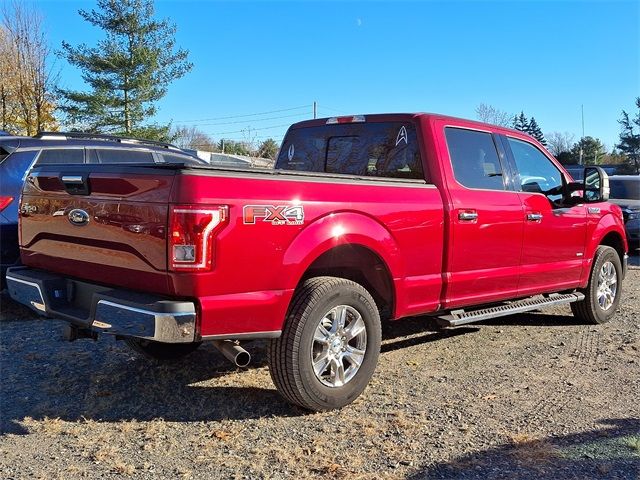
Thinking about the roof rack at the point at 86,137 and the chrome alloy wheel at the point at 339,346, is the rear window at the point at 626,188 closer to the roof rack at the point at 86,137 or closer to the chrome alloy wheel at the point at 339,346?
the roof rack at the point at 86,137

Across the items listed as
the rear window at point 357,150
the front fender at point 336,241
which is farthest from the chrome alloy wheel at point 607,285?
the front fender at point 336,241

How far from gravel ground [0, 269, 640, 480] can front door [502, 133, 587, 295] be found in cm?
67

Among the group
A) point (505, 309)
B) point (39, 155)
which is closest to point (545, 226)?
point (505, 309)

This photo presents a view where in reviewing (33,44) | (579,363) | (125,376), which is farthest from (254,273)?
(33,44)

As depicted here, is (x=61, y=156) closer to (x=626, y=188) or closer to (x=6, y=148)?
(x=6, y=148)

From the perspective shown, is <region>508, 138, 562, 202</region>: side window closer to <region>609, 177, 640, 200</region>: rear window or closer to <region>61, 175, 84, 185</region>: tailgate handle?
<region>61, 175, 84, 185</region>: tailgate handle

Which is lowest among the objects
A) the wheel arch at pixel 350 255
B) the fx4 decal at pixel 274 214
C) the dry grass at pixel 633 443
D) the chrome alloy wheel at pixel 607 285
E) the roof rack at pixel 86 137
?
the dry grass at pixel 633 443

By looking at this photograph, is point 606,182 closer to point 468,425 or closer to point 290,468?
point 468,425

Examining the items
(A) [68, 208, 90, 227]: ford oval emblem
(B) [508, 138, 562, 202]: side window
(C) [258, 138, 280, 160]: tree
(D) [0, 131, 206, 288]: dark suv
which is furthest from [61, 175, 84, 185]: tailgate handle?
(C) [258, 138, 280, 160]: tree

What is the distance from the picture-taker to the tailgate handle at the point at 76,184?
3.74 meters

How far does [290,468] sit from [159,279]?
123 cm

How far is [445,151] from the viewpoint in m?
4.87

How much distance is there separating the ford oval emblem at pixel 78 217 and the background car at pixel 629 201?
12383 mm

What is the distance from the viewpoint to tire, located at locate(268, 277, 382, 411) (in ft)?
12.1
